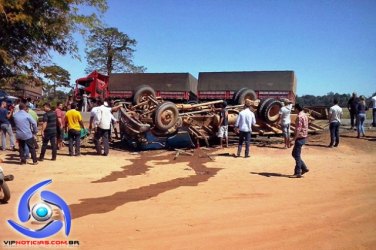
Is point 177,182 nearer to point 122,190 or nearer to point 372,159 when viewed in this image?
point 122,190

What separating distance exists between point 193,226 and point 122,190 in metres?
2.32

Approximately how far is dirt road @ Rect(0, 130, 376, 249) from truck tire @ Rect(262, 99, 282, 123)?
9.73 ft

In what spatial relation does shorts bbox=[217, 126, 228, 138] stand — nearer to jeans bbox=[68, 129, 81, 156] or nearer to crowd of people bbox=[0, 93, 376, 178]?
crowd of people bbox=[0, 93, 376, 178]

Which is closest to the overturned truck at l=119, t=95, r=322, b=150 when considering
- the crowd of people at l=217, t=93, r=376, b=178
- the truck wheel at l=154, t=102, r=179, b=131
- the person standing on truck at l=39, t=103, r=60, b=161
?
the truck wheel at l=154, t=102, r=179, b=131

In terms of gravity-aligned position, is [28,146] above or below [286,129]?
below

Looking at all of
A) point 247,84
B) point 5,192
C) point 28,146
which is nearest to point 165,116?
point 28,146

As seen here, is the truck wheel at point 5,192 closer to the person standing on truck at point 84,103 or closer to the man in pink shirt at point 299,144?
the man in pink shirt at point 299,144

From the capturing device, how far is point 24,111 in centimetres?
870

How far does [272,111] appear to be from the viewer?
12.7 m

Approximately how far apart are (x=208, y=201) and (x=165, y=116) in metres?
5.96

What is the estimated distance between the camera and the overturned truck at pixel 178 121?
1129 cm

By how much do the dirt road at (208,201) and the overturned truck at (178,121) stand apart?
1.61 m

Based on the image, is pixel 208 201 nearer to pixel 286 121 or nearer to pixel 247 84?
pixel 286 121

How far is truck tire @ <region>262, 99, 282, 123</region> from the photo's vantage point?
12414 mm
